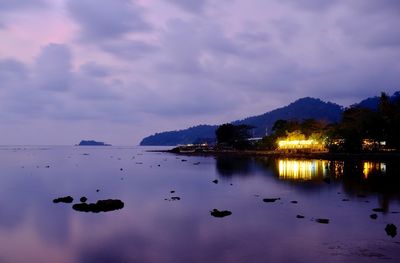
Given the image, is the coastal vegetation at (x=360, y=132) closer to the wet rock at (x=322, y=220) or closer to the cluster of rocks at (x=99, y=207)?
the wet rock at (x=322, y=220)

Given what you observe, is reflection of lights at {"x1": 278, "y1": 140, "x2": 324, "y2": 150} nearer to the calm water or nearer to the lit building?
the lit building

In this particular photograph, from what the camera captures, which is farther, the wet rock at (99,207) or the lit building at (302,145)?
the lit building at (302,145)

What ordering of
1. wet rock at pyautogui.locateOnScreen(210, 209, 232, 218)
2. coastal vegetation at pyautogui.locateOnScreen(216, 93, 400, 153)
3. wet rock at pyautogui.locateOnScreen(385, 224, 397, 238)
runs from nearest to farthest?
wet rock at pyautogui.locateOnScreen(385, 224, 397, 238) < wet rock at pyautogui.locateOnScreen(210, 209, 232, 218) < coastal vegetation at pyautogui.locateOnScreen(216, 93, 400, 153)

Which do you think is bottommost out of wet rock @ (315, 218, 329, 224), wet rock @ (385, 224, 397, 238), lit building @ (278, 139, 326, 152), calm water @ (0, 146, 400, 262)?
calm water @ (0, 146, 400, 262)

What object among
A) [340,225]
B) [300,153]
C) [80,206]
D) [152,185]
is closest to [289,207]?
[340,225]

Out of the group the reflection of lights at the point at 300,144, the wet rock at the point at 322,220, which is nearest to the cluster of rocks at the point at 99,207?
the wet rock at the point at 322,220

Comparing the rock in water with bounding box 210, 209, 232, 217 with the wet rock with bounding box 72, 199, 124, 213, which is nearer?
the rock in water with bounding box 210, 209, 232, 217

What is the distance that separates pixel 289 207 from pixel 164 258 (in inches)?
752

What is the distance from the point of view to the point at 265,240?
94.1 ft

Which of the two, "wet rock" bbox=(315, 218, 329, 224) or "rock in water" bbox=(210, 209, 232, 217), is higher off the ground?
"wet rock" bbox=(315, 218, 329, 224)

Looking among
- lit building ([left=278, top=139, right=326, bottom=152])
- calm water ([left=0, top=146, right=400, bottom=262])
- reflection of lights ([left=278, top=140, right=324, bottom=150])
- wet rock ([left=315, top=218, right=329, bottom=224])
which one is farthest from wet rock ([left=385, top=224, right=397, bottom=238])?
reflection of lights ([left=278, top=140, right=324, bottom=150])

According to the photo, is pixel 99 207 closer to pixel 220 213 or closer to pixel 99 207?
pixel 99 207

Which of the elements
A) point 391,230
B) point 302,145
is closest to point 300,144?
point 302,145

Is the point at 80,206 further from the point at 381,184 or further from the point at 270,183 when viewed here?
the point at 381,184
